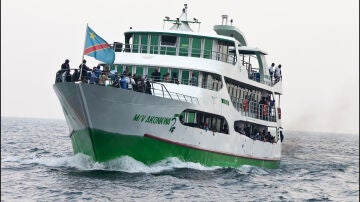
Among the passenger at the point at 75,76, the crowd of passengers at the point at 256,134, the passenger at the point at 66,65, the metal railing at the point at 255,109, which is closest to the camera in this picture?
the passenger at the point at 75,76

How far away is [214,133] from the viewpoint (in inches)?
1185

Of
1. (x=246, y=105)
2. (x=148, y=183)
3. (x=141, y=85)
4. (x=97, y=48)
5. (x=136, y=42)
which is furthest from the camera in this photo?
(x=246, y=105)

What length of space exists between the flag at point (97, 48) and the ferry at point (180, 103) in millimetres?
407

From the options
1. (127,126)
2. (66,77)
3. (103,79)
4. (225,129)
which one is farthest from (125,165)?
(225,129)

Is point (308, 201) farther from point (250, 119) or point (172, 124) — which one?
point (250, 119)

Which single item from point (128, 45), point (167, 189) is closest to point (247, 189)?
point (167, 189)

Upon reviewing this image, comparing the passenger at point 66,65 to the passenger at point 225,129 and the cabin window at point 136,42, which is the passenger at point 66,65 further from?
the passenger at point 225,129

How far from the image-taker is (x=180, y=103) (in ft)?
91.2

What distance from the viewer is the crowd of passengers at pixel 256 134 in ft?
113

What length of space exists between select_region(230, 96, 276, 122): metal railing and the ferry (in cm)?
5

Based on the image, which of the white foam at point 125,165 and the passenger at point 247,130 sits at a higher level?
the passenger at point 247,130

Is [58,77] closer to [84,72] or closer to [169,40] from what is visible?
[84,72]

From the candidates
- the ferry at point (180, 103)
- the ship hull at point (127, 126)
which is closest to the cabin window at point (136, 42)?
the ferry at point (180, 103)

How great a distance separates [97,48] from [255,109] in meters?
13.7
